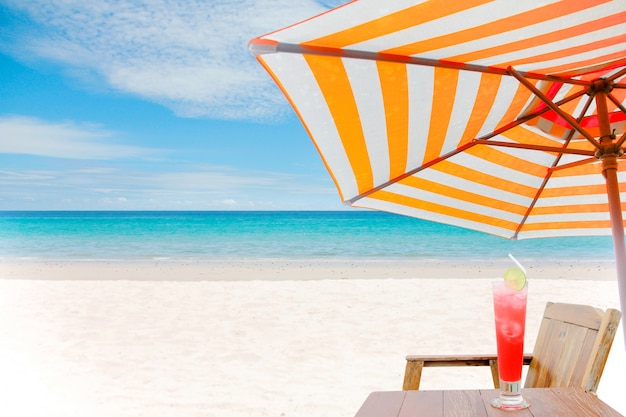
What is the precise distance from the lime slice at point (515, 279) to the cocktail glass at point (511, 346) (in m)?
0.02

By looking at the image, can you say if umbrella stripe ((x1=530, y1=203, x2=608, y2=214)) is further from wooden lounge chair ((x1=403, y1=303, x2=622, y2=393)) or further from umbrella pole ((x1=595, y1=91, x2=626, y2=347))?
wooden lounge chair ((x1=403, y1=303, x2=622, y2=393))

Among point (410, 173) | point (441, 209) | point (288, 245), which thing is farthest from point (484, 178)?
point (288, 245)

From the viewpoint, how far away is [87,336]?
516 cm

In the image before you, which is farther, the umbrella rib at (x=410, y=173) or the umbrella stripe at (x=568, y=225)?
the umbrella stripe at (x=568, y=225)

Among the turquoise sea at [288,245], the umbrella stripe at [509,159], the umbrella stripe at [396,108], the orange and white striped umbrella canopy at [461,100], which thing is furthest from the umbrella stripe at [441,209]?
the turquoise sea at [288,245]

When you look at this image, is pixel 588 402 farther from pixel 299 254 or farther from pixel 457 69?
pixel 299 254

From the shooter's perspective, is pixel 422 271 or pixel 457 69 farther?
pixel 422 271

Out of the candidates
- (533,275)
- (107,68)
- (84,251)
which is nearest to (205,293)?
(533,275)

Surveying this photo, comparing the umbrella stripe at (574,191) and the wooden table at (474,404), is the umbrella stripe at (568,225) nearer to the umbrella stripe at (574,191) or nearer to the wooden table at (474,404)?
the umbrella stripe at (574,191)

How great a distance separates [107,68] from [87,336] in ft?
179

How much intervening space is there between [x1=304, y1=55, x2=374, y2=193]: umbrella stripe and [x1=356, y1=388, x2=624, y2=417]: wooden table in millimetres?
982

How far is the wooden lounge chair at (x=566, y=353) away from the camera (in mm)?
1357

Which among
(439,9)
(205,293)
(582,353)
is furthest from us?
(205,293)

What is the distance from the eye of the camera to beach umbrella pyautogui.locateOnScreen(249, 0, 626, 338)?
1.45m
